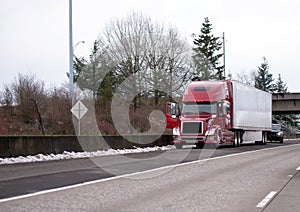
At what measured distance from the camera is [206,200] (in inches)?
380

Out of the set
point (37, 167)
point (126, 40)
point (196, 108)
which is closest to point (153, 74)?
point (126, 40)

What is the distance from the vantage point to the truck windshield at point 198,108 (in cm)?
3114

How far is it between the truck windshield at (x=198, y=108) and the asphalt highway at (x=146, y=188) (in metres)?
14.5

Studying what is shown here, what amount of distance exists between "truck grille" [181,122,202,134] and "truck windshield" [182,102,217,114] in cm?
81

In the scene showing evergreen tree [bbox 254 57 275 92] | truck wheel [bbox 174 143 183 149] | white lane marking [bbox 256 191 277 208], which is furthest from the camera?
evergreen tree [bbox 254 57 275 92]

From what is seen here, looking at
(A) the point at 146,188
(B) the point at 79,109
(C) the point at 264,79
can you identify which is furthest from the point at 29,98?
(C) the point at 264,79

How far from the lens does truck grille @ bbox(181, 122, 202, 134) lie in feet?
101

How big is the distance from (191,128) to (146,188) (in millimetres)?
19918

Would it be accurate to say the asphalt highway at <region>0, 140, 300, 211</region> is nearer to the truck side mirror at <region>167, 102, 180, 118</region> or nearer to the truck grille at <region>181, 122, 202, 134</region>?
the truck grille at <region>181, 122, 202, 134</region>

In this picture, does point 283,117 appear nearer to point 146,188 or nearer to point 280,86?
point 280,86

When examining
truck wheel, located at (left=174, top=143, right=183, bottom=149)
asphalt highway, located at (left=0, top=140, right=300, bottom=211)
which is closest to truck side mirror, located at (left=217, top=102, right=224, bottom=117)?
truck wheel, located at (left=174, top=143, right=183, bottom=149)

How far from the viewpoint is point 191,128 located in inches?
1224

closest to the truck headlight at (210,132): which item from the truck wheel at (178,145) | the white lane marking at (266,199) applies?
the truck wheel at (178,145)

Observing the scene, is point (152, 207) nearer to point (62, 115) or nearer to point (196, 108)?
point (196, 108)
